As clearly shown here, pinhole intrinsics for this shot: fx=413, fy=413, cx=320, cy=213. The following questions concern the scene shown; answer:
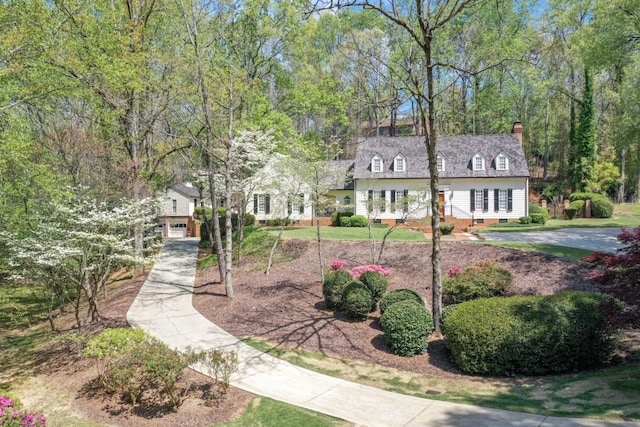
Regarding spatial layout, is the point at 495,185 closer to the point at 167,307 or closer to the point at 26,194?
the point at 167,307

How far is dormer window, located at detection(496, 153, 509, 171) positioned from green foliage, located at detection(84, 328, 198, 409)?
2959cm

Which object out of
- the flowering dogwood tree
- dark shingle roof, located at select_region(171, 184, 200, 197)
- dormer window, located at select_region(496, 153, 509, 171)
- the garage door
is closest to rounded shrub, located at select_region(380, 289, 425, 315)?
the flowering dogwood tree

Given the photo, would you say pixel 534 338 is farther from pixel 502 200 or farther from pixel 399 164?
pixel 502 200

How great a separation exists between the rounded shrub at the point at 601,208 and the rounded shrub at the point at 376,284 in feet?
82.1

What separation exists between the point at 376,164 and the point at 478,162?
7.89 metres

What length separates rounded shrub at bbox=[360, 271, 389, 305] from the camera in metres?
12.6

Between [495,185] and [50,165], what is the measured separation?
28.8 metres

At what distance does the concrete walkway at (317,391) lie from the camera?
6.39 metres

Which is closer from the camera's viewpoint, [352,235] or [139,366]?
[139,366]

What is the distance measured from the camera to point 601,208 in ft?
97.7

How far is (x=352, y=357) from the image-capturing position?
975cm

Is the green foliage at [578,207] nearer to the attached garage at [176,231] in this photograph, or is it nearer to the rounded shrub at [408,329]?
the rounded shrub at [408,329]

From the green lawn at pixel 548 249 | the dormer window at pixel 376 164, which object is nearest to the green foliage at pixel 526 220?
the dormer window at pixel 376 164

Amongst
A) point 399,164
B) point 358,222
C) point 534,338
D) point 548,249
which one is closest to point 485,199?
point 399,164
